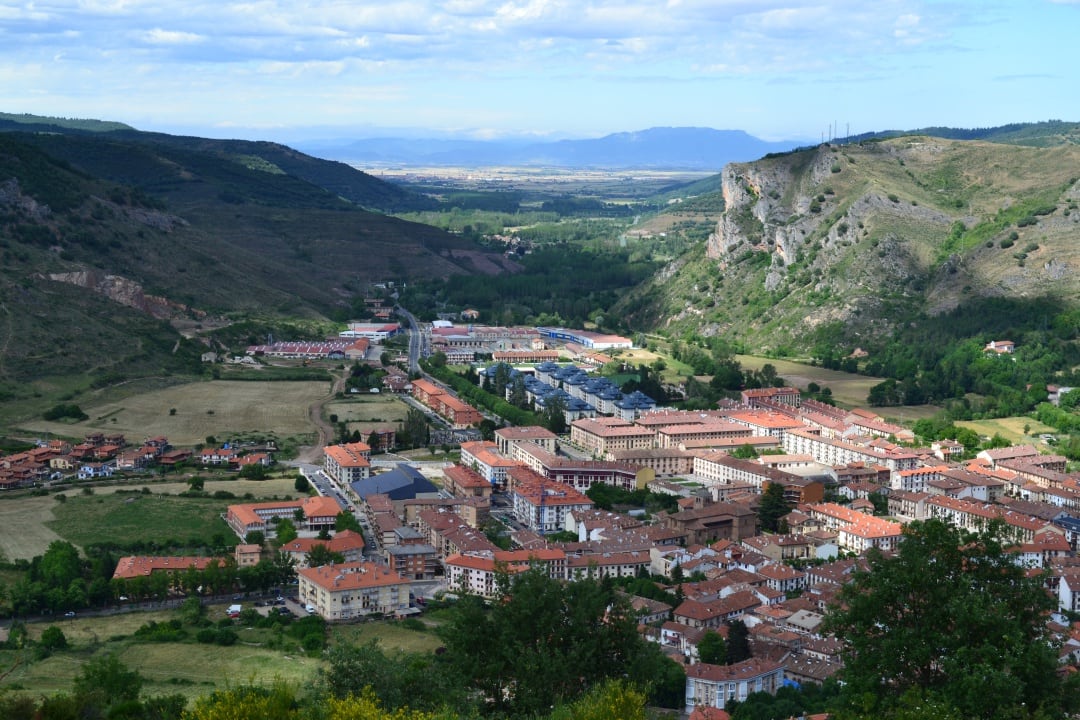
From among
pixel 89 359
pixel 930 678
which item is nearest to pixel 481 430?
pixel 89 359

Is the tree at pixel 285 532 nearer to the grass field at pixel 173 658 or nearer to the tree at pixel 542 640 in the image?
the grass field at pixel 173 658

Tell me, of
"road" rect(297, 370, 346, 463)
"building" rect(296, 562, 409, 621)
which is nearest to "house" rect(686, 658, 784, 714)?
"building" rect(296, 562, 409, 621)

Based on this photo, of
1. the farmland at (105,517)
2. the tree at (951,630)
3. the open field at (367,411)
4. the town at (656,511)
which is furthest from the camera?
the open field at (367,411)

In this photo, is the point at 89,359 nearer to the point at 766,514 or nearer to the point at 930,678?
the point at 766,514

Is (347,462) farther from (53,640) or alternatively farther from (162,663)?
(162,663)

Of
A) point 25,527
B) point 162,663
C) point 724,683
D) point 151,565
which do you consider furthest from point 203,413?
point 724,683

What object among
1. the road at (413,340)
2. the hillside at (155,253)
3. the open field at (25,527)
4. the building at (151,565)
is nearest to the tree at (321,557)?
the building at (151,565)

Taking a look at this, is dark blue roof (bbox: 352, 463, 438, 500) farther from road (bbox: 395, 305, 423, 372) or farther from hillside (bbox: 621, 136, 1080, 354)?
hillside (bbox: 621, 136, 1080, 354)
